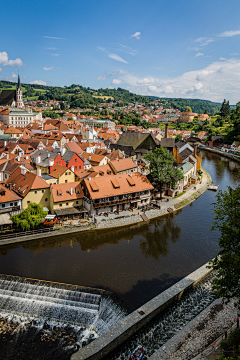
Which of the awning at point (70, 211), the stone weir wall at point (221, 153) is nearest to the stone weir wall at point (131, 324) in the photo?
the awning at point (70, 211)

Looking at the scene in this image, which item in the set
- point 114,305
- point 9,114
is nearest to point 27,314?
point 114,305

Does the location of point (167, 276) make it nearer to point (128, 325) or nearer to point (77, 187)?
point (128, 325)

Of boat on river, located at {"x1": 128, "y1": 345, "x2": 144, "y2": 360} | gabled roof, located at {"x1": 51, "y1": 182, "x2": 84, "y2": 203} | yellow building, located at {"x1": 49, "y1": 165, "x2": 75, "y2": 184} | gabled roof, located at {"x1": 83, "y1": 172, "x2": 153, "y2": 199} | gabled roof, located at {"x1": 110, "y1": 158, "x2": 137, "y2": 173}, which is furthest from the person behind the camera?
gabled roof, located at {"x1": 110, "y1": 158, "x2": 137, "y2": 173}

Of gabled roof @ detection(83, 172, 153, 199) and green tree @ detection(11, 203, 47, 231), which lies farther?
gabled roof @ detection(83, 172, 153, 199)

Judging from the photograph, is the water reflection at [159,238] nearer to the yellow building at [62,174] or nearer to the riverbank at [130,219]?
the riverbank at [130,219]

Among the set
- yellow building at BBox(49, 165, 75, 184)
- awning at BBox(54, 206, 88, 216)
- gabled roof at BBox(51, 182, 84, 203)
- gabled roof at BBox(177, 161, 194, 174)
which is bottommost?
awning at BBox(54, 206, 88, 216)

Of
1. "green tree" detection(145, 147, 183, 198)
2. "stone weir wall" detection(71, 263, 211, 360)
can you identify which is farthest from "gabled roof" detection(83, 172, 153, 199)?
"stone weir wall" detection(71, 263, 211, 360)

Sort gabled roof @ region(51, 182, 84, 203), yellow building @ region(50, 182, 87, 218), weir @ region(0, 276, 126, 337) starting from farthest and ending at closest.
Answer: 1. gabled roof @ region(51, 182, 84, 203)
2. yellow building @ region(50, 182, 87, 218)
3. weir @ region(0, 276, 126, 337)

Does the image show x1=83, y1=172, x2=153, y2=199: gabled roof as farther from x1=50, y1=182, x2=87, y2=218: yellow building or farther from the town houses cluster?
x1=50, y1=182, x2=87, y2=218: yellow building
